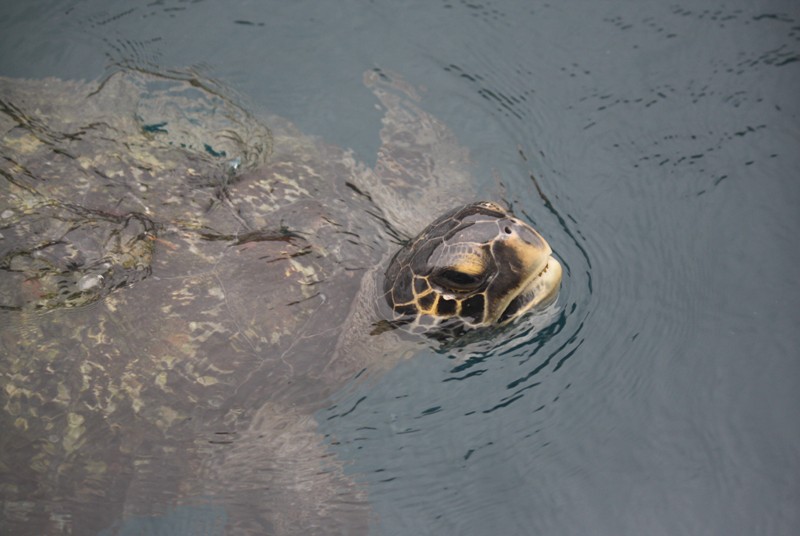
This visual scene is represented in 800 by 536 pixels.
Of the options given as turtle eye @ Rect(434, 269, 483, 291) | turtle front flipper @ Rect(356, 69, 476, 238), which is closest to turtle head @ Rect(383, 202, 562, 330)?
turtle eye @ Rect(434, 269, 483, 291)

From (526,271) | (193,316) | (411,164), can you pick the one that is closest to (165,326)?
(193,316)

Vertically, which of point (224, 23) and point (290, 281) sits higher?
point (224, 23)

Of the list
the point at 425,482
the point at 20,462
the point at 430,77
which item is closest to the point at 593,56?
the point at 430,77

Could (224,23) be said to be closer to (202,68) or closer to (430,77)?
(202,68)

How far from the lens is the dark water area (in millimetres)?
3367

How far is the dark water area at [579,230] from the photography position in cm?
337

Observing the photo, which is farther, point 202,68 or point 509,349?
point 202,68

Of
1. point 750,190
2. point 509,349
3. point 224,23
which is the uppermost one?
point 750,190

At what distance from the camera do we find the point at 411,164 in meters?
4.59

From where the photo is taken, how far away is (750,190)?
4359mm

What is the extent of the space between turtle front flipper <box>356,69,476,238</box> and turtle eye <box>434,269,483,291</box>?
0.87 m

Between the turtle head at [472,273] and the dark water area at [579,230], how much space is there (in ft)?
1.06

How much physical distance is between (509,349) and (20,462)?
247cm

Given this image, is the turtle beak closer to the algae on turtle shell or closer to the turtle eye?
the turtle eye
